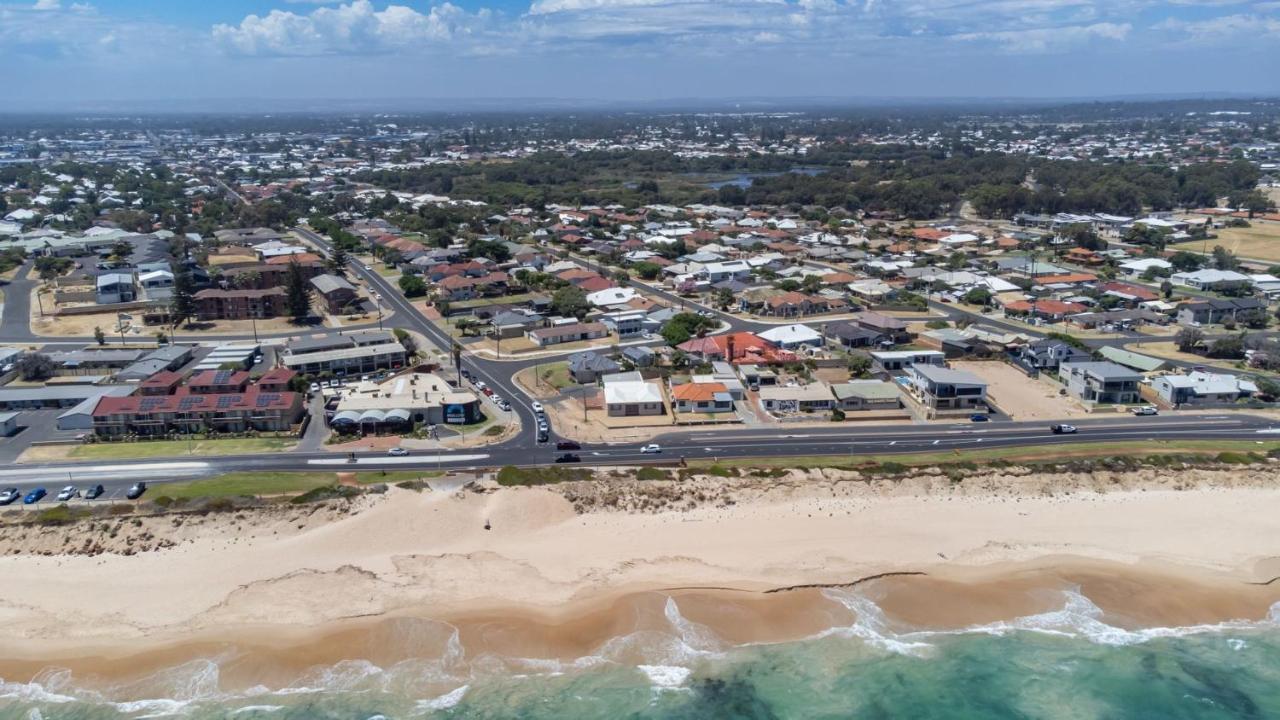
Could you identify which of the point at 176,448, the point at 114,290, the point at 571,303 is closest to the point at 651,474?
the point at 176,448

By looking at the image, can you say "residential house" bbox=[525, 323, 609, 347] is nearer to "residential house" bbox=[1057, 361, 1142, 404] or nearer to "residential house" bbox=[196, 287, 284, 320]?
"residential house" bbox=[196, 287, 284, 320]

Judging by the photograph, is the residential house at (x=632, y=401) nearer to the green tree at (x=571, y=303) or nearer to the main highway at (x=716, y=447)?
the main highway at (x=716, y=447)

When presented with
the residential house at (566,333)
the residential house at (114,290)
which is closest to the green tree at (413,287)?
the residential house at (566,333)

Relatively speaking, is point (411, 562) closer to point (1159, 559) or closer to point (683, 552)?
point (683, 552)

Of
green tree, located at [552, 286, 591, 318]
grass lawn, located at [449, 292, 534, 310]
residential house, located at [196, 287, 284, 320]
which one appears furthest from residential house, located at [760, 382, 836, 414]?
residential house, located at [196, 287, 284, 320]

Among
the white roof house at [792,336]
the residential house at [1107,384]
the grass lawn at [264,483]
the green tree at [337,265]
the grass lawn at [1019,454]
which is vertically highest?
the green tree at [337,265]

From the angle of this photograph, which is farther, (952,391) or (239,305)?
(239,305)

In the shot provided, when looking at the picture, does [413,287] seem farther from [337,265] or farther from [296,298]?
[337,265]
